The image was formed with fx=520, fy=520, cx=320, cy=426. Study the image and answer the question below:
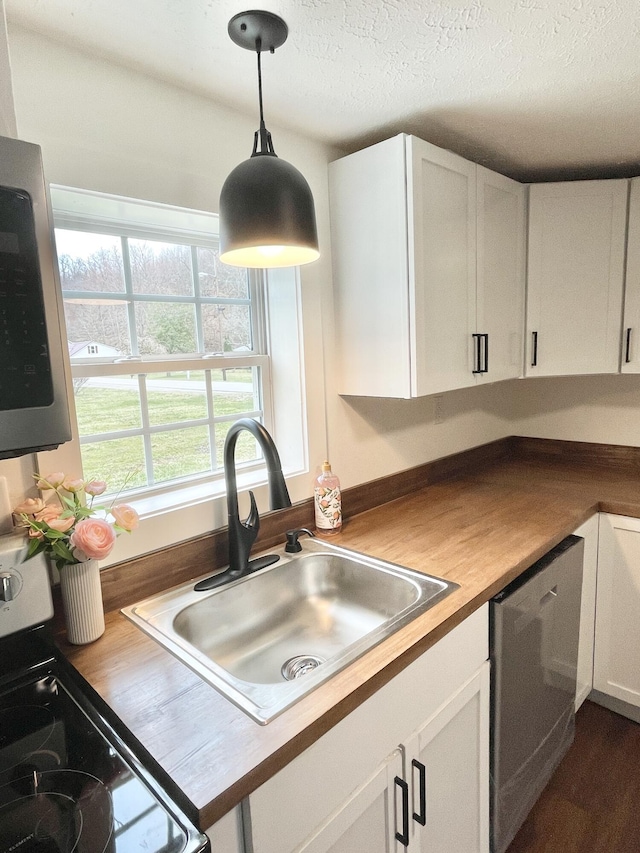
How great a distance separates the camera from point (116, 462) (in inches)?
56.8

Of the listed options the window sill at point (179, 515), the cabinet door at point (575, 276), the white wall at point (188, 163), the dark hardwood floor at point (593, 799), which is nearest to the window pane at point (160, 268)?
the white wall at point (188, 163)

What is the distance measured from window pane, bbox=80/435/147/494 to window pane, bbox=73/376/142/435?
4 centimetres

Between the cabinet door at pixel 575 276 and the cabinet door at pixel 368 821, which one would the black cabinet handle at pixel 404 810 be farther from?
the cabinet door at pixel 575 276

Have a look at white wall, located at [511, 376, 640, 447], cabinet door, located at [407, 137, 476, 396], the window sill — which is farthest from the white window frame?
white wall, located at [511, 376, 640, 447]

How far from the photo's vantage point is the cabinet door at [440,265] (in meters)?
1.58

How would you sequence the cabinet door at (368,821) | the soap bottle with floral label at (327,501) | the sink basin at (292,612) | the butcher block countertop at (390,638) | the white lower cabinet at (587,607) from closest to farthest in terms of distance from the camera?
the butcher block countertop at (390,638), the cabinet door at (368,821), the sink basin at (292,612), the soap bottle with floral label at (327,501), the white lower cabinet at (587,607)

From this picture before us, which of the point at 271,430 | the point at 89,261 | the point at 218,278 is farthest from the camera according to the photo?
the point at 271,430

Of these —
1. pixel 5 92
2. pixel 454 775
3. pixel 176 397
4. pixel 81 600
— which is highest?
pixel 5 92

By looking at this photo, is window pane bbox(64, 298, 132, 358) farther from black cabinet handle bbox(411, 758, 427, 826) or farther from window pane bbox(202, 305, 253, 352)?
black cabinet handle bbox(411, 758, 427, 826)

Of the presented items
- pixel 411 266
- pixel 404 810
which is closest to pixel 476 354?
pixel 411 266

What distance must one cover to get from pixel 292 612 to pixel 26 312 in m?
1.09

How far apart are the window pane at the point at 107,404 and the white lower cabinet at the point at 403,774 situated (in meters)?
0.95

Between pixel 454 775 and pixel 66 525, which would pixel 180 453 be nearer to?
pixel 66 525

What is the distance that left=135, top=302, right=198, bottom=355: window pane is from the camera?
148cm
